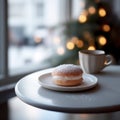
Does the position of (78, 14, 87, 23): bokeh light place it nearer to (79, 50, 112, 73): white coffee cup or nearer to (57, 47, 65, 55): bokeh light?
(57, 47, 65, 55): bokeh light

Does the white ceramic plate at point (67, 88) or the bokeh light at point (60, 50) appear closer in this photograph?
the white ceramic plate at point (67, 88)

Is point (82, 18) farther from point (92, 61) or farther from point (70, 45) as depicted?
point (92, 61)

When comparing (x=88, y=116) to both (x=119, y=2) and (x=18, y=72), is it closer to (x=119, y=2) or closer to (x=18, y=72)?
(x=18, y=72)

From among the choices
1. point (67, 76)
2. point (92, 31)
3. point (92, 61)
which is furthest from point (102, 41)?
point (67, 76)

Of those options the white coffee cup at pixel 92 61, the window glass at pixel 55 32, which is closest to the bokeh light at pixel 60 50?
the window glass at pixel 55 32

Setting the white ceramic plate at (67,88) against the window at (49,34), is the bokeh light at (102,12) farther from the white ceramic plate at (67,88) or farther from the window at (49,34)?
the white ceramic plate at (67,88)

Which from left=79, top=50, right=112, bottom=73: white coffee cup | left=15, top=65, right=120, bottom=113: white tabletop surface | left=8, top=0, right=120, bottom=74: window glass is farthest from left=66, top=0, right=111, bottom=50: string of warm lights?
left=15, top=65, right=120, bottom=113: white tabletop surface
